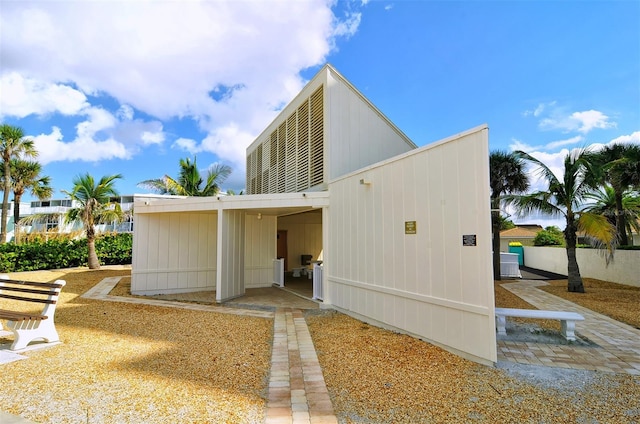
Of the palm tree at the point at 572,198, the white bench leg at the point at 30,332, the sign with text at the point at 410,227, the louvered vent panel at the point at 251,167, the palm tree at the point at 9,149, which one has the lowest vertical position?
the white bench leg at the point at 30,332

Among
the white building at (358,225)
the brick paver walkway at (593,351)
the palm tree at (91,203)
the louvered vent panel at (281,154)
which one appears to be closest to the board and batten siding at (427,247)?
the white building at (358,225)

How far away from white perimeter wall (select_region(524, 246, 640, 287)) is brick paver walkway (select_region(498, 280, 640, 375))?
6963 mm

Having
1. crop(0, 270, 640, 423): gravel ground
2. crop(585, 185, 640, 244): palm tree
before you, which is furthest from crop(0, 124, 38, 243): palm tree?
crop(585, 185, 640, 244): palm tree

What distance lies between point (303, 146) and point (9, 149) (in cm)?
1770

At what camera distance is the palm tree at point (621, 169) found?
11.2 metres

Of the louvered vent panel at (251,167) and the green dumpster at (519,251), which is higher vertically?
the louvered vent panel at (251,167)

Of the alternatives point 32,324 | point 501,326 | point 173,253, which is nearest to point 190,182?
point 173,253

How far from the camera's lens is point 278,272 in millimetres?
10531

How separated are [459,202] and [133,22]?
9077 mm

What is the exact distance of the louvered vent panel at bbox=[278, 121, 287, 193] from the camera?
1064 cm

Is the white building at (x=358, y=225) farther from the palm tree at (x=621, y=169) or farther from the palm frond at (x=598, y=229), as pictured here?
the palm tree at (x=621, y=169)

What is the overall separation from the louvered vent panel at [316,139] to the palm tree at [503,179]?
8319 millimetres

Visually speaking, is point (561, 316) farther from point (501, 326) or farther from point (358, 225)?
point (358, 225)

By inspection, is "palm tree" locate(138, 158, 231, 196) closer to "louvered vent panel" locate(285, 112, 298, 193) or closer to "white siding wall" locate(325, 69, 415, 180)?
"louvered vent panel" locate(285, 112, 298, 193)
